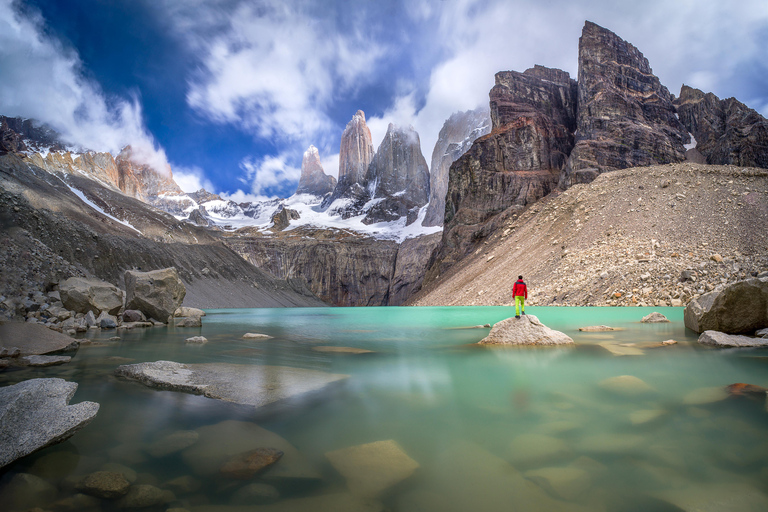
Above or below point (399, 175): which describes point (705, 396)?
below

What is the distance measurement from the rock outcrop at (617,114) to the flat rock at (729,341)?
5038 centimetres

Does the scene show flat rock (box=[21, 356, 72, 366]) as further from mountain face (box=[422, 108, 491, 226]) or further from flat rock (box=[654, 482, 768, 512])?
mountain face (box=[422, 108, 491, 226])

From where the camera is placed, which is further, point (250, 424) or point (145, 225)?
point (145, 225)

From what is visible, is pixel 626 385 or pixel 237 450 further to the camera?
pixel 626 385

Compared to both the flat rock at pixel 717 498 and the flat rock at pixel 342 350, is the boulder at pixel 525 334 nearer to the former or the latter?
the flat rock at pixel 342 350

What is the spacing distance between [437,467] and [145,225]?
8463 cm

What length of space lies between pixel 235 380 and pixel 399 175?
587ft

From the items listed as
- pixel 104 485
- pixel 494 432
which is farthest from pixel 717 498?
pixel 104 485

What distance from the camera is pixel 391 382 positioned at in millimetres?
6328

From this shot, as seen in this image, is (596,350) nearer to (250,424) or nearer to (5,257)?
(250,424)

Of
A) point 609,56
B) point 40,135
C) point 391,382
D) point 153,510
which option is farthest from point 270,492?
point 40,135

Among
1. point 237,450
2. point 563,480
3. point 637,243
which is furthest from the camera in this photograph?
point 637,243

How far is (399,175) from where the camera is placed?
592 feet

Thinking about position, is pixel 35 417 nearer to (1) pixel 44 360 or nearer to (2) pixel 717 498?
(1) pixel 44 360
